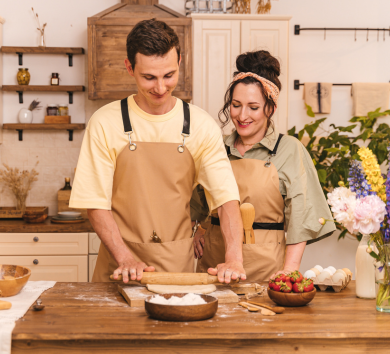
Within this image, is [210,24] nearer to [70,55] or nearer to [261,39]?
[261,39]

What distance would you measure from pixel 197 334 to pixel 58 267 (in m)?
2.45

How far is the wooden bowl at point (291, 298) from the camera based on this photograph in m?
1.39

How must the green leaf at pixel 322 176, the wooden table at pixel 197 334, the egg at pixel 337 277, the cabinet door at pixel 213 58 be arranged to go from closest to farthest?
the wooden table at pixel 197 334
the egg at pixel 337 277
the green leaf at pixel 322 176
the cabinet door at pixel 213 58

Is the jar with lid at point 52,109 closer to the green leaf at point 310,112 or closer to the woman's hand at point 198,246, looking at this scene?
the green leaf at point 310,112

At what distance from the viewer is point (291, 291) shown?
4.63 feet

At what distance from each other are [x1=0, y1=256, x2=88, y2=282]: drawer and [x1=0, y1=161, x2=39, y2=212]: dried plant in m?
0.48

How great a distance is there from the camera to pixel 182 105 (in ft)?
Answer: 6.10

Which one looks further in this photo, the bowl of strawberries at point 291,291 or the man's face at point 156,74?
the man's face at point 156,74

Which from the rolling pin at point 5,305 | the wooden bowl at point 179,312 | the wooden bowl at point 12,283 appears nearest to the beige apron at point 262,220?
the wooden bowl at point 179,312

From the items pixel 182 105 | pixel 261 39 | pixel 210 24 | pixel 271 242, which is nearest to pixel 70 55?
pixel 210 24

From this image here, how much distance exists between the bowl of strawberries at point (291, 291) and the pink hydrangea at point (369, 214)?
235 millimetres

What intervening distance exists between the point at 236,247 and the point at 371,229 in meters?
0.51

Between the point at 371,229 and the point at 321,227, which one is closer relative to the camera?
the point at 371,229

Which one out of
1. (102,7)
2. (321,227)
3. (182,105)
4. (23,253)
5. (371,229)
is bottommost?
(23,253)
